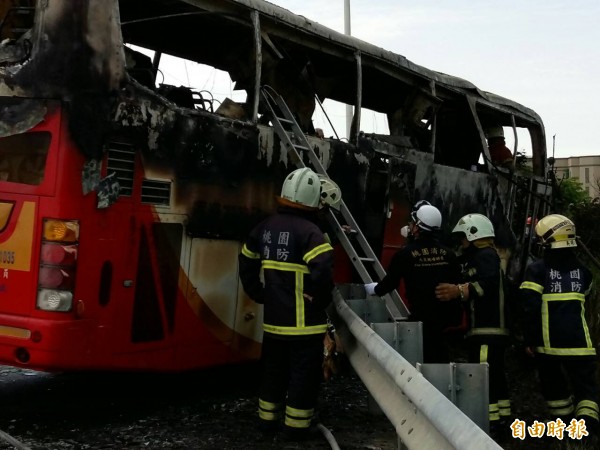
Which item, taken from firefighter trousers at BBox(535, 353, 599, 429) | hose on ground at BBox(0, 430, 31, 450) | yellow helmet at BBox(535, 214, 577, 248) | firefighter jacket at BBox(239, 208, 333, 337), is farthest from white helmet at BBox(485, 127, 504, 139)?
hose on ground at BBox(0, 430, 31, 450)

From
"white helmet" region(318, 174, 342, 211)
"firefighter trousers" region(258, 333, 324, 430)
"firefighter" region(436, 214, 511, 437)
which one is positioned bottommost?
"firefighter trousers" region(258, 333, 324, 430)

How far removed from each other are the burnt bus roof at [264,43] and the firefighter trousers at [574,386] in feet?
9.95

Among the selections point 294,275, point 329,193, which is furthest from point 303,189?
point 329,193

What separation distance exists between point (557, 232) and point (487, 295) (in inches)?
26.1

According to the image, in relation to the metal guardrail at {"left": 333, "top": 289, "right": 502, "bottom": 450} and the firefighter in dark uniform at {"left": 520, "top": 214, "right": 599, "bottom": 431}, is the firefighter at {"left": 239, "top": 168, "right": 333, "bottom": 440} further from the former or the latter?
the firefighter in dark uniform at {"left": 520, "top": 214, "right": 599, "bottom": 431}

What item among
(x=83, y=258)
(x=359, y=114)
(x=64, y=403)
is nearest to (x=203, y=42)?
(x=359, y=114)

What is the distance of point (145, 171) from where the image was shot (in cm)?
465

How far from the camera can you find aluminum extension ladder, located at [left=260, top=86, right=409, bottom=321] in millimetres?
5637

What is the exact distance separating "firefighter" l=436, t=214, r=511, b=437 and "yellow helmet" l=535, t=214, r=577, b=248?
0.41 metres

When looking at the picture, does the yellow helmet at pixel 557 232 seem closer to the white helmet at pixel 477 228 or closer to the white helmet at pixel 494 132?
the white helmet at pixel 477 228

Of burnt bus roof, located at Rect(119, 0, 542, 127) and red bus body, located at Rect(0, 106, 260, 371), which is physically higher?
burnt bus roof, located at Rect(119, 0, 542, 127)

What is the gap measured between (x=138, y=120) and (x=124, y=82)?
255 mm

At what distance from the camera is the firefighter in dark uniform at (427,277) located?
17.1 feet

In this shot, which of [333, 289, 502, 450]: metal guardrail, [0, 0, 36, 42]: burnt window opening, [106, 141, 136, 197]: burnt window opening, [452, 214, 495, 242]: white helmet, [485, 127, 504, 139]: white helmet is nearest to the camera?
[333, 289, 502, 450]: metal guardrail
